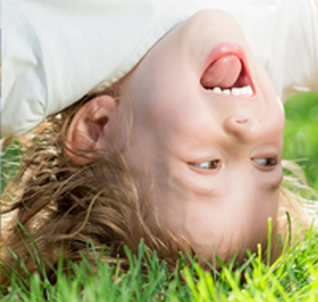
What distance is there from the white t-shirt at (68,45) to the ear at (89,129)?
7 cm

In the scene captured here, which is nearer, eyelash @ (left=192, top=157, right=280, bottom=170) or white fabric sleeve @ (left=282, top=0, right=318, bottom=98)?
eyelash @ (left=192, top=157, right=280, bottom=170)

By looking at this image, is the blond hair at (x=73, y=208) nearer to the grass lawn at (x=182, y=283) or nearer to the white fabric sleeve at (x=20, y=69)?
the grass lawn at (x=182, y=283)

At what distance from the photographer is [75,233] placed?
4.71 feet

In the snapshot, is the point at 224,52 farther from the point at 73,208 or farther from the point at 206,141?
the point at 73,208

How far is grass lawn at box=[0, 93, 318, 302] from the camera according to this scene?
1.01 m

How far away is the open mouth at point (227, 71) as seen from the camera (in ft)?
4.83

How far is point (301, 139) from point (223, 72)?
136cm

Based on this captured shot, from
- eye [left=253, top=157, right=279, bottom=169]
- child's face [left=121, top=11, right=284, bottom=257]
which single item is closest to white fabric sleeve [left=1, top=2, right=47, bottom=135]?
child's face [left=121, top=11, right=284, bottom=257]

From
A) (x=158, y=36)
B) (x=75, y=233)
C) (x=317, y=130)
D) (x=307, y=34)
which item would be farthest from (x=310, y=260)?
(x=317, y=130)

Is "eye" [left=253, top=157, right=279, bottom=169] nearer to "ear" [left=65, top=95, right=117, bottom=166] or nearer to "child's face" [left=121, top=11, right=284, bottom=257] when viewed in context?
"child's face" [left=121, top=11, right=284, bottom=257]

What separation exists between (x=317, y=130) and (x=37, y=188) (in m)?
1.84

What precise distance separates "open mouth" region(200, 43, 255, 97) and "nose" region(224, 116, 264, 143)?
0.37 ft

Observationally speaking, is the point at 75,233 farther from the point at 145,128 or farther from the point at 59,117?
the point at 59,117

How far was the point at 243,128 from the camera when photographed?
1391 mm
